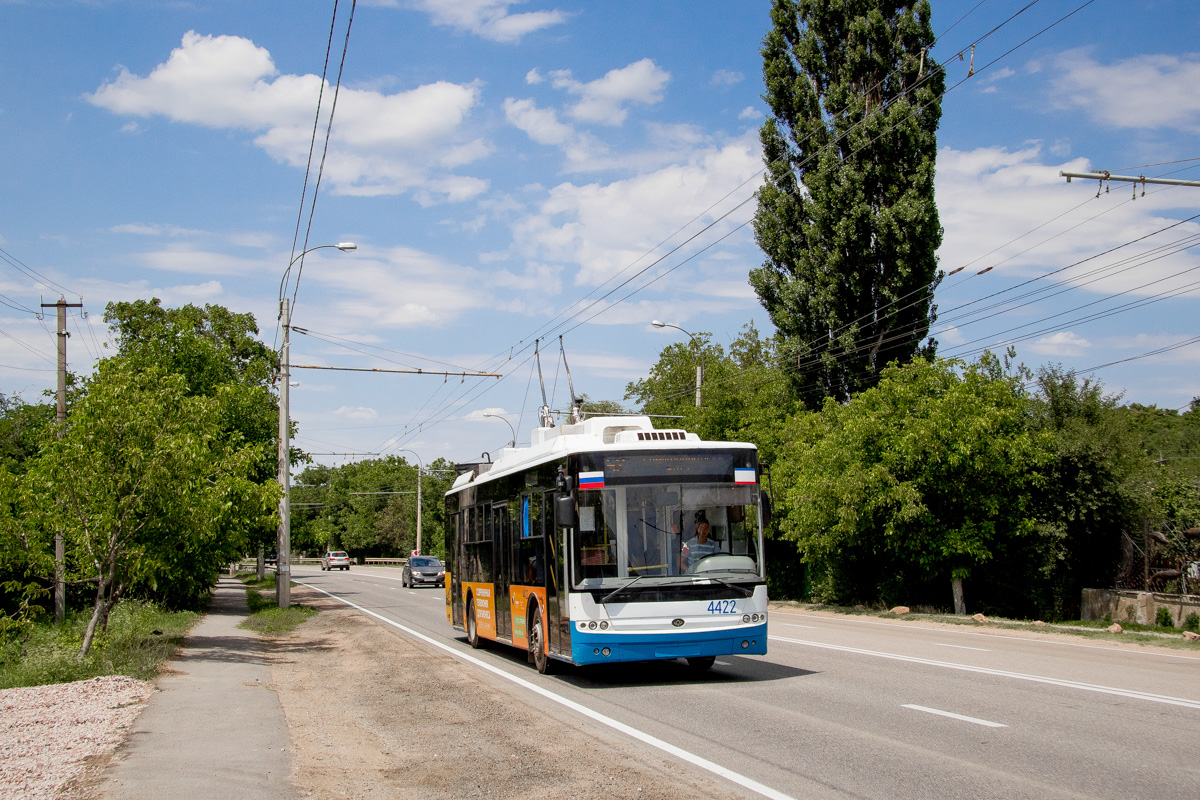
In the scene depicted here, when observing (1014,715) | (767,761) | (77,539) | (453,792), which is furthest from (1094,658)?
(77,539)

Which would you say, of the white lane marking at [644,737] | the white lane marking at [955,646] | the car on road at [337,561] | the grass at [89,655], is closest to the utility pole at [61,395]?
the grass at [89,655]

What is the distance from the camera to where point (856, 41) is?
3331 cm

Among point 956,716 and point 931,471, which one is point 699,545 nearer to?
point 956,716

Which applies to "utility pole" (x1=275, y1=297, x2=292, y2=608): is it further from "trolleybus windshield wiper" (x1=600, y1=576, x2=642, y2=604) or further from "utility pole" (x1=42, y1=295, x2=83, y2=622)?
"trolleybus windshield wiper" (x1=600, y1=576, x2=642, y2=604)

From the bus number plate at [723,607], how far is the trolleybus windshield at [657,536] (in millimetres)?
278

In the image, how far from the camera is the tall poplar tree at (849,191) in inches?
1238

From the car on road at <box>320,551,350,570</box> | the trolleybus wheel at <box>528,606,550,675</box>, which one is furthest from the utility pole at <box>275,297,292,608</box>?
the car on road at <box>320,551,350,570</box>

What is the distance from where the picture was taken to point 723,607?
38.4 feet

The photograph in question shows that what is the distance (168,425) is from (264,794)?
1015 cm

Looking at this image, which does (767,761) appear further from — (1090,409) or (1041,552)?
(1090,409)

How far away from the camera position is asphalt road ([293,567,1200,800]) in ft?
22.1

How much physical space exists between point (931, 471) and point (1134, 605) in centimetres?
561

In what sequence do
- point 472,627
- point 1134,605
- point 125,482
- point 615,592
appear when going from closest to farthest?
point 615,592 → point 125,482 → point 472,627 → point 1134,605

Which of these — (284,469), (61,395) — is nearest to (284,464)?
(284,469)
